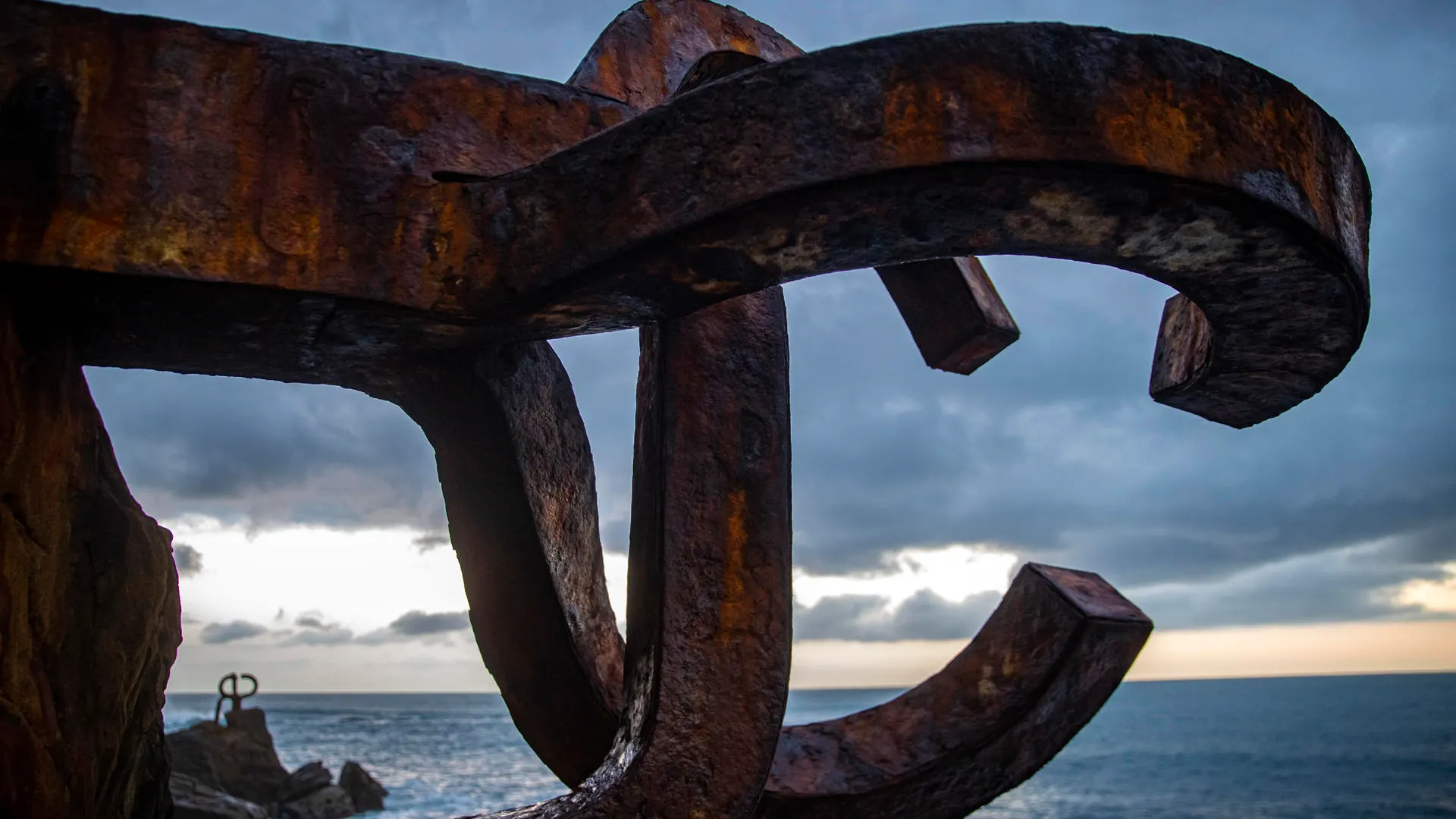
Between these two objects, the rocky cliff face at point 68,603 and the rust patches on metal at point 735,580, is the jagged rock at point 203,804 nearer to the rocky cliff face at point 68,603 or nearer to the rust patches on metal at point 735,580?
the rocky cliff face at point 68,603

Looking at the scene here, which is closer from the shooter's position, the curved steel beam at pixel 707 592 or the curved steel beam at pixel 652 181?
the curved steel beam at pixel 652 181

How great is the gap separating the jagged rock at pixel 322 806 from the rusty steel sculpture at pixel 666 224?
573 inches

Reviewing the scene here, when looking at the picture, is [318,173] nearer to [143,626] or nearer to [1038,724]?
[143,626]

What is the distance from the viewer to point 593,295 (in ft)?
6.58

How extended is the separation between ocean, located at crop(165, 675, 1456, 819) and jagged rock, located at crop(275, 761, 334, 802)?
5.78 ft

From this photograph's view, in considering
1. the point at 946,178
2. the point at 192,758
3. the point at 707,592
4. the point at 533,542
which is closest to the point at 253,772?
the point at 192,758

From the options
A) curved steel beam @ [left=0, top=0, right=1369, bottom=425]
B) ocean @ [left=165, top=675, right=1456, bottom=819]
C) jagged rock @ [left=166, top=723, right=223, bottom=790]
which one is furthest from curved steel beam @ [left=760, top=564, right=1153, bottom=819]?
jagged rock @ [left=166, top=723, right=223, bottom=790]

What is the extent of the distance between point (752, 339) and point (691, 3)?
118cm

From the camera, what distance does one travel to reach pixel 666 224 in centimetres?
181

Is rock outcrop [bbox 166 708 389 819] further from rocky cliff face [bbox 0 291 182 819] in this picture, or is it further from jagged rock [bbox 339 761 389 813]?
rocky cliff face [bbox 0 291 182 819]

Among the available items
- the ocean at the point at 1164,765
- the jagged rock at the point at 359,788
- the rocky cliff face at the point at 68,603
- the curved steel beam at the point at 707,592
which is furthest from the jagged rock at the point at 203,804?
the curved steel beam at the point at 707,592

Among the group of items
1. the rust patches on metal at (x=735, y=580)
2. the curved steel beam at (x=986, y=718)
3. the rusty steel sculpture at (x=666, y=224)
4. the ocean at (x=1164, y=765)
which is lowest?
the ocean at (x=1164, y=765)

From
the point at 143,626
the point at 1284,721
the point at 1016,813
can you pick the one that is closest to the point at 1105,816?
the point at 1016,813

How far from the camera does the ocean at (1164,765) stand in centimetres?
2336
